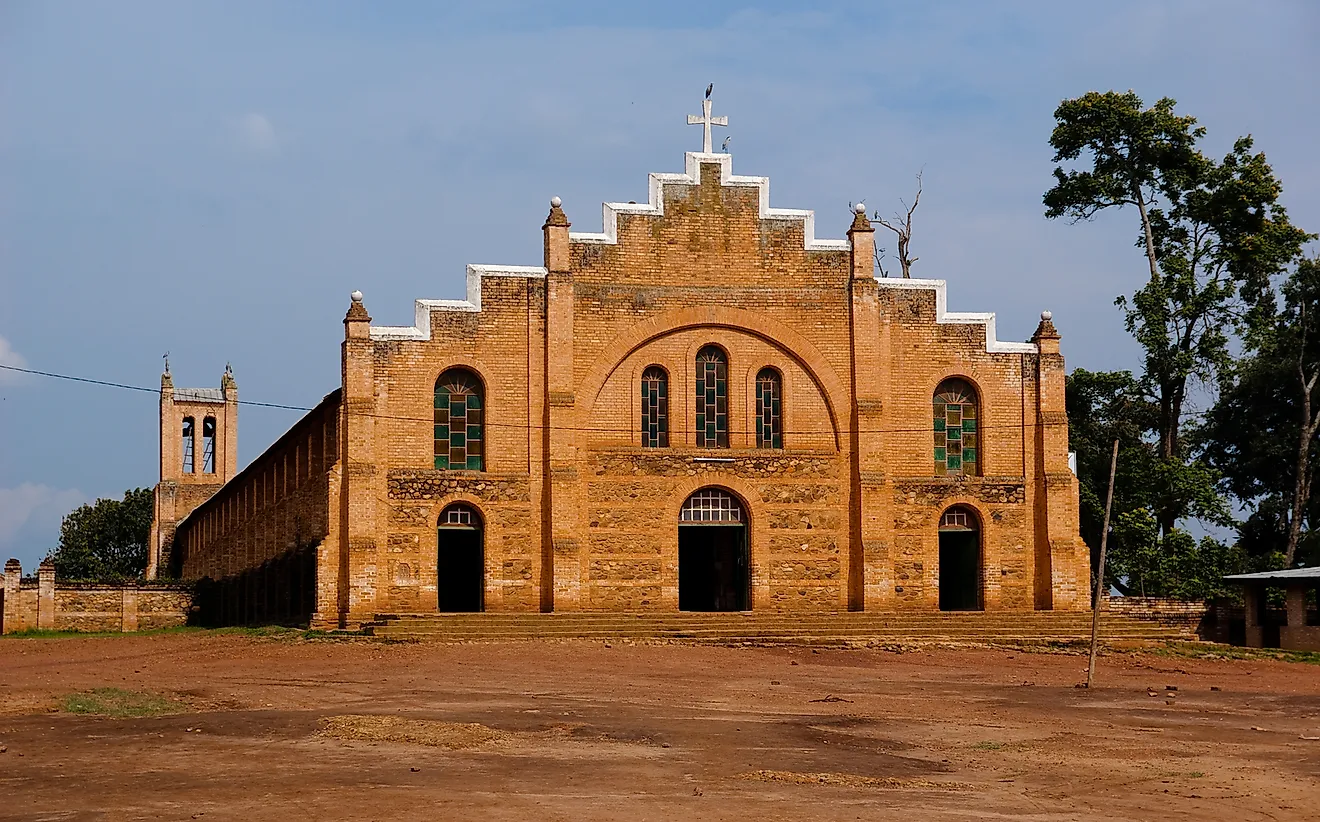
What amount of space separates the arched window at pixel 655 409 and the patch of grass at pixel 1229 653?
11.4m

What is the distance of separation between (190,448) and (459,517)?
151 feet

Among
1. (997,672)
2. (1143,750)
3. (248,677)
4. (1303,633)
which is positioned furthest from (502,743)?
(1303,633)

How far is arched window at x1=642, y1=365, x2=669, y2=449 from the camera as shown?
37.7m

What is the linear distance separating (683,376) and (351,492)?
776 centimetres

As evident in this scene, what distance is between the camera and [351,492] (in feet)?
116

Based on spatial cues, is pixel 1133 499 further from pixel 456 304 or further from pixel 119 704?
pixel 119 704

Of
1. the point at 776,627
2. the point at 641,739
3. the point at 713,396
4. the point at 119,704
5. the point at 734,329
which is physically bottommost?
the point at 641,739

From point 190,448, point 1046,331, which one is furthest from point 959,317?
point 190,448

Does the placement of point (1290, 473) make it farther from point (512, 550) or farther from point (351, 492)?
point (351, 492)

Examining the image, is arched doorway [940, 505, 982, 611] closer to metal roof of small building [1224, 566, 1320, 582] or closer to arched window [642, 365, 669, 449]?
metal roof of small building [1224, 566, 1320, 582]

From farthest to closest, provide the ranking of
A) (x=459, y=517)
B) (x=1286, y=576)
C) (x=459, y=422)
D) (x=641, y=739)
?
(x=459, y=422), (x=459, y=517), (x=1286, y=576), (x=641, y=739)

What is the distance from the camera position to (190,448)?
79125 mm

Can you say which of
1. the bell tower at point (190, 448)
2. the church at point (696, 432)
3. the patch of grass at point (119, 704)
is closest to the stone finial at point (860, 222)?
the church at point (696, 432)

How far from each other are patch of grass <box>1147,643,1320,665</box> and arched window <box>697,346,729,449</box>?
10.3 m
